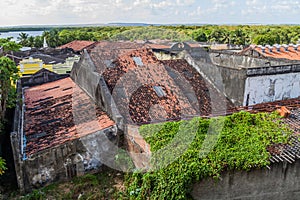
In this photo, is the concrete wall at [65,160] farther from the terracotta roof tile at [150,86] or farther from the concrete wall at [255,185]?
the concrete wall at [255,185]

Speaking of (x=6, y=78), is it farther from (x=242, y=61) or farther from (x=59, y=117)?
(x=242, y=61)

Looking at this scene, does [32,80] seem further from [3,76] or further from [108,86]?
[108,86]

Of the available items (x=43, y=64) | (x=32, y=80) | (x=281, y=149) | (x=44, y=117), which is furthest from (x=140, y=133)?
(x=43, y=64)

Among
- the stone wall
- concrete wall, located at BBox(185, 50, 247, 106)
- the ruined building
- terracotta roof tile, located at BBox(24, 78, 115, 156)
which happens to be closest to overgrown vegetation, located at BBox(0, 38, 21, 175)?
the ruined building

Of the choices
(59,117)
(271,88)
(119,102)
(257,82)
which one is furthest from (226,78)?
(59,117)

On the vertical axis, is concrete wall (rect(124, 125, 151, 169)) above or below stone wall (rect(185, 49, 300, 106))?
below

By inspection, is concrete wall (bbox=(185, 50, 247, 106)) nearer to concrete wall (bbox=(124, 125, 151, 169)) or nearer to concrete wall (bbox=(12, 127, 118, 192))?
concrete wall (bbox=(124, 125, 151, 169))

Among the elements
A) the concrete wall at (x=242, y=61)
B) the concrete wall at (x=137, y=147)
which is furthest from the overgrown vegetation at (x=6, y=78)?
the concrete wall at (x=242, y=61)
